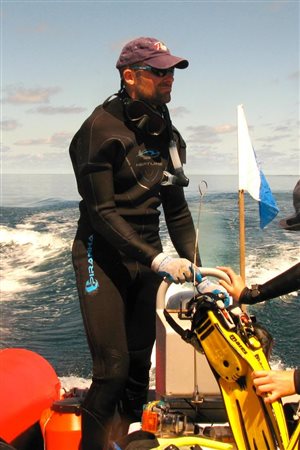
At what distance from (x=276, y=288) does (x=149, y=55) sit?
3.66 ft

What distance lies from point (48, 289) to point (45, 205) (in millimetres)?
10480

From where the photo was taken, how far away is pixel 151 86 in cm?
274

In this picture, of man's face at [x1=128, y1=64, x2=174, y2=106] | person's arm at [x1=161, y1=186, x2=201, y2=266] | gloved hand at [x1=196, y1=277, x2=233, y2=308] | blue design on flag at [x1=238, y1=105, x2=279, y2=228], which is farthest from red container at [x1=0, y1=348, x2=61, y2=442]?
blue design on flag at [x1=238, y1=105, x2=279, y2=228]

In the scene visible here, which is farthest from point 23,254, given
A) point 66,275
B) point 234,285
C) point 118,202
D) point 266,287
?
point 266,287

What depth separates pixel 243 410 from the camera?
7.10 ft

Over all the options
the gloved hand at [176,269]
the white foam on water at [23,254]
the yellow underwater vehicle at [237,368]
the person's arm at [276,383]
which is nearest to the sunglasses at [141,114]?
the gloved hand at [176,269]

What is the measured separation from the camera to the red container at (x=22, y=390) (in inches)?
123

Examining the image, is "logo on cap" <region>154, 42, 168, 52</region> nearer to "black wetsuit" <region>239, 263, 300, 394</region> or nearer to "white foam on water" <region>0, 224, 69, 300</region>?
"black wetsuit" <region>239, 263, 300, 394</region>

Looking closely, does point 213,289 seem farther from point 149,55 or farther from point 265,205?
point 265,205

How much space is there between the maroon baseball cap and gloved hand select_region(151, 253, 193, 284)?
2.71 feet

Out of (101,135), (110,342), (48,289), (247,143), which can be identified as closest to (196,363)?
(110,342)

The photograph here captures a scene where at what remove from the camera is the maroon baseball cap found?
8.73ft

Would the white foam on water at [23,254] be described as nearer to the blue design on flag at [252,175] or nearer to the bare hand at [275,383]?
the blue design on flag at [252,175]

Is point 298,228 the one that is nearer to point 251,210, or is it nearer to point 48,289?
point 48,289
